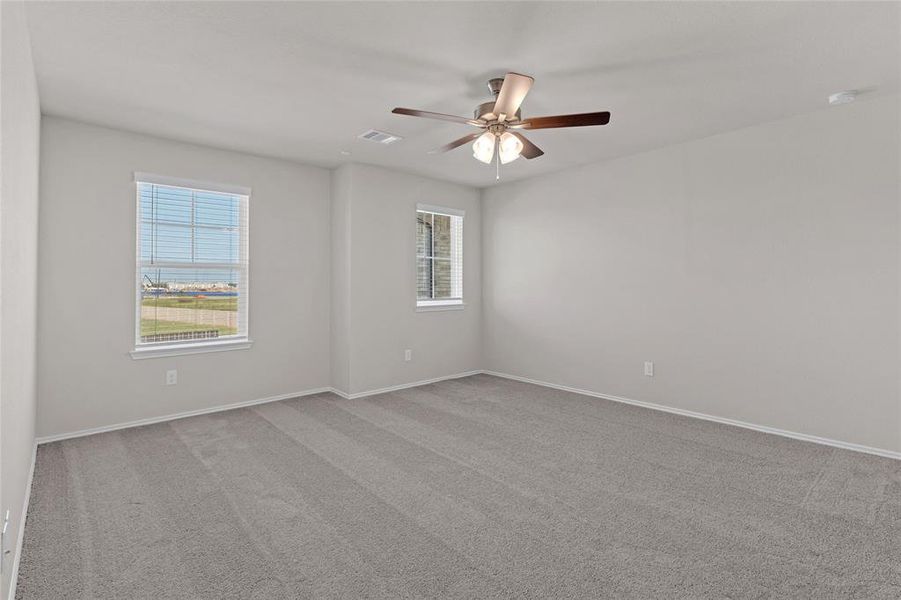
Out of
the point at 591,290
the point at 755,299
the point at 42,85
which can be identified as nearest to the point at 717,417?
the point at 755,299

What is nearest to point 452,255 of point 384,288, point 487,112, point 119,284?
point 384,288

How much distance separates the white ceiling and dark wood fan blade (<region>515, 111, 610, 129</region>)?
317mm

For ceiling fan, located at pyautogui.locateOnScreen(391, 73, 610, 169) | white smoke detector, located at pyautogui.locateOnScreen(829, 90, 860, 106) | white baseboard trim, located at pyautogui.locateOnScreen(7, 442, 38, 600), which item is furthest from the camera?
white smoke detector, located at pyautogui.locateOnScreen(829, 90, 860, 106)

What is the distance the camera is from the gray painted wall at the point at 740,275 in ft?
10.9

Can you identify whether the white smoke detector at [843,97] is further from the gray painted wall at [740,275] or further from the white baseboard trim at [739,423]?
the white baseboard trim at [739,423]

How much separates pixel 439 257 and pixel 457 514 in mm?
3849

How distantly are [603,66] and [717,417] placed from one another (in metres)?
3.12

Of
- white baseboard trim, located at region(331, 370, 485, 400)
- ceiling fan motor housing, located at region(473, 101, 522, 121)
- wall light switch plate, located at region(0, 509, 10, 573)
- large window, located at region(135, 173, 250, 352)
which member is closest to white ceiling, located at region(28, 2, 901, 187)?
ceiling fan motor housing, located at region(473, 101, 522, 121)

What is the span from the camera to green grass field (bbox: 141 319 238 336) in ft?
13.3

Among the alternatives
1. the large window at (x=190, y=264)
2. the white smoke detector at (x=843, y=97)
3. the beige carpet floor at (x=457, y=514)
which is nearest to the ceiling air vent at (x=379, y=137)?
the large window at (x=190, y=264)

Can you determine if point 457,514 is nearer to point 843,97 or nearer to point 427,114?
point 427,114

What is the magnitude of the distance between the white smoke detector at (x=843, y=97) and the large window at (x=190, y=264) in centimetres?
485

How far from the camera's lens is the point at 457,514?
8.04ft

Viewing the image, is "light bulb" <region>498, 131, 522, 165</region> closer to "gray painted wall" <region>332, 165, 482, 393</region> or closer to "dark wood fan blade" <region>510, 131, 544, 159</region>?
"dark wood fan blade" <region>510, 131, 544, 159</region>
